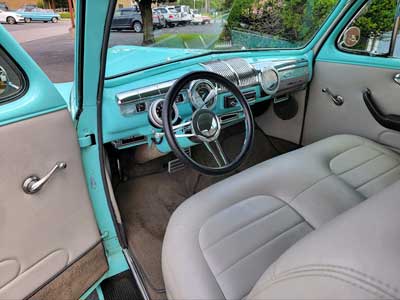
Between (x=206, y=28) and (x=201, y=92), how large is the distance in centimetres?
39

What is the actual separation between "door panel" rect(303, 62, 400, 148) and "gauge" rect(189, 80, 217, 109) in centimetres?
102

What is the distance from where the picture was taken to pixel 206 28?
1645 millimetres

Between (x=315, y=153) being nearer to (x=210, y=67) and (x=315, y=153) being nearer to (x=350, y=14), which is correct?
(x=210, y=67)

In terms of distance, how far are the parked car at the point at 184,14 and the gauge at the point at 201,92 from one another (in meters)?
0.30

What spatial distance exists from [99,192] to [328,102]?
166cm

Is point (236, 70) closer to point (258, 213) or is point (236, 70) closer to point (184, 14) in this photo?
point (184, 14)

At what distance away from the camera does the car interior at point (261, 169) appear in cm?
63

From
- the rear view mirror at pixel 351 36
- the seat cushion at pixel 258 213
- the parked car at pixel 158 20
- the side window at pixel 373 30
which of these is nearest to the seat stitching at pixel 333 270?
the seat cushion at pixel 258 213

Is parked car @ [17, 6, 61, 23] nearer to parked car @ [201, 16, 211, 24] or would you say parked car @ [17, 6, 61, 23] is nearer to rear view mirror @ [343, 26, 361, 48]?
parked car @ [201, 16, 211, 24]

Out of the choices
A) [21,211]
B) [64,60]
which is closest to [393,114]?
[64,60]

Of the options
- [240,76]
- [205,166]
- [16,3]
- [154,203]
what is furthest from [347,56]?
[16,3]

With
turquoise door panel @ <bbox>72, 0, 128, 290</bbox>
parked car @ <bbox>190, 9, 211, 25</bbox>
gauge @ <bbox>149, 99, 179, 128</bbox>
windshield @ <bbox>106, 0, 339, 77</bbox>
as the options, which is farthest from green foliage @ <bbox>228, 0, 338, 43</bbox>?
turquoise door panel @ <bbox>72, 0, 128, 290</bbox>

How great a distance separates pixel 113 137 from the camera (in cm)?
150

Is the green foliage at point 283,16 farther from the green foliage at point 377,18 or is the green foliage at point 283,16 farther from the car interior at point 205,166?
the green foliage at point 377,18
